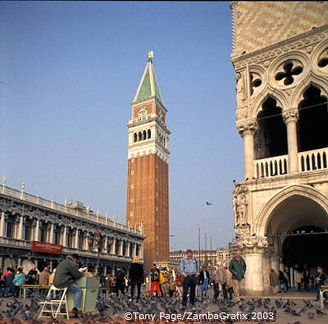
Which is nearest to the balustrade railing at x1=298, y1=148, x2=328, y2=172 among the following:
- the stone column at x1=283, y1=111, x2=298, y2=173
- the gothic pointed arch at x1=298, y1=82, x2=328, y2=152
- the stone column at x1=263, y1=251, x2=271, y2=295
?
the stone column at x1=283, y1=111, x2=298, y2=173

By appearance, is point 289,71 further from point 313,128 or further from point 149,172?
point 149,172

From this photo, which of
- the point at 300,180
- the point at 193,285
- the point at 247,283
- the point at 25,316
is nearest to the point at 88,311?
the point at 25,316

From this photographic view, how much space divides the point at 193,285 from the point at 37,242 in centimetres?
3249

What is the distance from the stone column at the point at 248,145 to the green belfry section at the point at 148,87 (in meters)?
65.6

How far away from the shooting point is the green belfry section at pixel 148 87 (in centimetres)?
8525

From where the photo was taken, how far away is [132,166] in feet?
260

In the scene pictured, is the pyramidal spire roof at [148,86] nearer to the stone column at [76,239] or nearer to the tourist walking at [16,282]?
the stone column at [76,239]

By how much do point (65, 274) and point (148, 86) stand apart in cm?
8162

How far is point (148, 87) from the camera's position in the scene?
87.2 meters

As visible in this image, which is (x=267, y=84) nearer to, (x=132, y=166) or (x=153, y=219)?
(x=153, y=219)

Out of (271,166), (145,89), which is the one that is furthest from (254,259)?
(145,89)

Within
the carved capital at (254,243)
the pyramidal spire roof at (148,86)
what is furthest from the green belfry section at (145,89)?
the carved capital at (254,243)

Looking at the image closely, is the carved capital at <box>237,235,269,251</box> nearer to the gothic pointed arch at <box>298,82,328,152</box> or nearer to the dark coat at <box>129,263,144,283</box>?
the dark coat at <box>129,263,144,283</box>

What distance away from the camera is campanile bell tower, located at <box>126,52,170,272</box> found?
238ft
